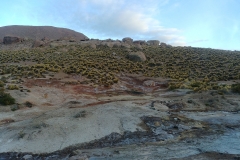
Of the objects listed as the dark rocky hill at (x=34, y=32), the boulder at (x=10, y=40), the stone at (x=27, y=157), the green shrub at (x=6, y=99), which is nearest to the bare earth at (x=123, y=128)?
the stone at (x=27, y=157)

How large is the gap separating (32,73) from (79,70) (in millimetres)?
6336

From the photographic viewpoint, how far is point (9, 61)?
40375mm

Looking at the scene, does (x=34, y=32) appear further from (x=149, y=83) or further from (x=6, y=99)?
(x=6, y=99)

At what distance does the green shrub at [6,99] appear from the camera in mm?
18547

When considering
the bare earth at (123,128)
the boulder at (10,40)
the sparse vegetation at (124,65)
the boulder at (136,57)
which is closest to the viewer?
the bare earth at (123,128)

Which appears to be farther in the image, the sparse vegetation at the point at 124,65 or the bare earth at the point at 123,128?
the sparse vegetation at the point at 124,65

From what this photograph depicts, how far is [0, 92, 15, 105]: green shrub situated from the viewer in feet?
60.8

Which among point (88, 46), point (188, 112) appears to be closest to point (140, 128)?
point (188, 112)

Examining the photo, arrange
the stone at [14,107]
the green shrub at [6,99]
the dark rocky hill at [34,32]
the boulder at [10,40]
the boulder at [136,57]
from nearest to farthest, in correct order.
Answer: the stone at [14,107], the green shrub at [6,99], the boulder at [136,57], the boulder at [10,40], the dark rocky hill at [34,32]

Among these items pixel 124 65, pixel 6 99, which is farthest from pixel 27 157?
pixel 124 65

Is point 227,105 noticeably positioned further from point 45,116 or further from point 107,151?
point 45,116

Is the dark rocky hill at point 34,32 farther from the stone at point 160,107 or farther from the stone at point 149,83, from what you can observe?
the stone at point 160,107

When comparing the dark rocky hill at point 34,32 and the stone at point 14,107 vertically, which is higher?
the dark rocky hill at point 34,32

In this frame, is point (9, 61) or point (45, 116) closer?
point (45, 116)
